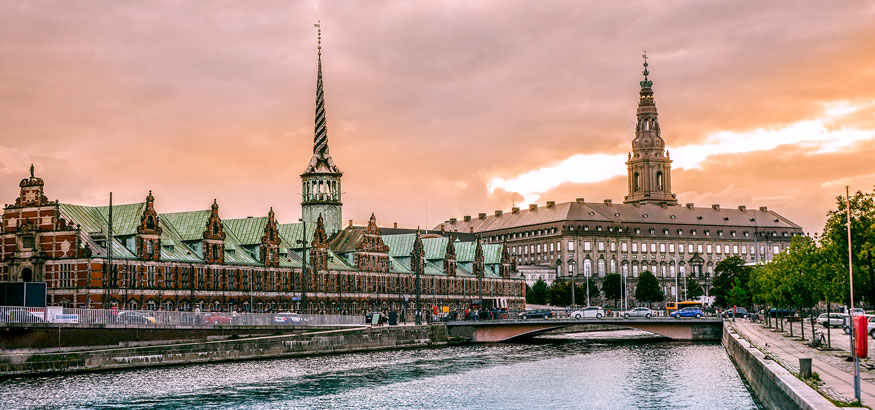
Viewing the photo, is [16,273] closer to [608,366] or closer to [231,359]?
[231,359]

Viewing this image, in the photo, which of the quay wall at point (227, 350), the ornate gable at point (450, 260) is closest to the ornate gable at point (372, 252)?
the ornate gable at point (450, 260)

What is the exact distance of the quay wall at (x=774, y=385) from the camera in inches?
1452

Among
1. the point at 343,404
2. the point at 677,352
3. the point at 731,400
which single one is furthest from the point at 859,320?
the point at 677,352

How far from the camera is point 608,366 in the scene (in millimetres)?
85312

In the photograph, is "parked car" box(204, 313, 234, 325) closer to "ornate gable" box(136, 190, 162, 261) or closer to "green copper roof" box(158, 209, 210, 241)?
"ornate gable" box(136, 190, 162, 261)

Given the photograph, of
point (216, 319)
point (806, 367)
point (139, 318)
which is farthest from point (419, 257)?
point (806, 367)

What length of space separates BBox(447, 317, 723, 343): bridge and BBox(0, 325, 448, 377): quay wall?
194 inches

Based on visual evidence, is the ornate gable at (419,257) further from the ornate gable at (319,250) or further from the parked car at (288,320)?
the parked car at (288,320)

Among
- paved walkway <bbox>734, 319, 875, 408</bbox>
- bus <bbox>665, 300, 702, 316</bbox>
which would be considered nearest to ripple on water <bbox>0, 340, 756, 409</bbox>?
paved walkway <bbox>734, 319, 875, 408</bbox>

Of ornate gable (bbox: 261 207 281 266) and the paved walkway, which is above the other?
ornate gable (bbox: 261 207 281 266)

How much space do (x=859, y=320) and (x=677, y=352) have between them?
6404cm

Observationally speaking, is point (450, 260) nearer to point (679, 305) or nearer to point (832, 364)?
point (679, 305)

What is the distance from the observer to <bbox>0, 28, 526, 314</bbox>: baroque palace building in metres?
105

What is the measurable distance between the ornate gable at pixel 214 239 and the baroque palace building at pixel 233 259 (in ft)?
0.41
